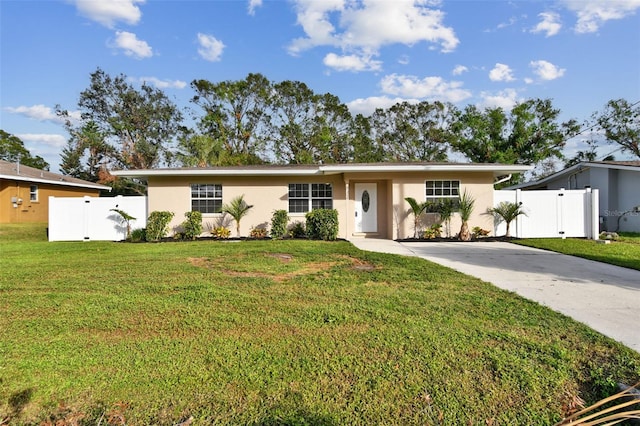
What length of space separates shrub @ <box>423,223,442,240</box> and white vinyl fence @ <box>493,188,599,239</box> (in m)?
2.41

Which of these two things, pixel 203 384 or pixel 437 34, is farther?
pixel 437 34

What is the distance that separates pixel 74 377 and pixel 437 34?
14.4 meters

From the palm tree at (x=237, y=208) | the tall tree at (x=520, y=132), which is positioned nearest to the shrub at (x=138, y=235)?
the palm tree at (x=237, y=208)

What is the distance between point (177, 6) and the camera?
35.3 ft

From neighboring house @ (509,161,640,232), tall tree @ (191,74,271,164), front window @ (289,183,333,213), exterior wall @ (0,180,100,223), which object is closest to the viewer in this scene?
front window @ (289,183,333,213)

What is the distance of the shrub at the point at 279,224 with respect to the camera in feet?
39.3

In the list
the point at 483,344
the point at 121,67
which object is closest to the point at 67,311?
the point at 483,344

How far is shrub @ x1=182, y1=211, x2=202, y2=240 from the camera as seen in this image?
39.4 feet

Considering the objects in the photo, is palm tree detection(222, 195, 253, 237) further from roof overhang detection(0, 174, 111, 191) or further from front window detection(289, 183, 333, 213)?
roof overhang detection(0, 174, 111, 191)

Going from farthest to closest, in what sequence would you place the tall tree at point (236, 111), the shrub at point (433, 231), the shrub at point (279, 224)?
1. the tall tree at point (236, 111)
2. the shrub at point (433, 231)
3. the shrub at point (279, 224)

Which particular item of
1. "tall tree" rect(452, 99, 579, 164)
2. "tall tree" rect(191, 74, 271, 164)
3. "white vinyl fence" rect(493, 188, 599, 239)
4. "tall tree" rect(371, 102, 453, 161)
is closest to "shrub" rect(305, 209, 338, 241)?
"white vinyl fence" rect(493, 188, 599, 239)

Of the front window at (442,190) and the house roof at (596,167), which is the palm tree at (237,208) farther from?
the house roof at (596,167)

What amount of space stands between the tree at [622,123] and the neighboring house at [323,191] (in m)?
24.4

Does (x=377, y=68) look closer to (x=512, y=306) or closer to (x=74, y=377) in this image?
(x=512, y=306)
